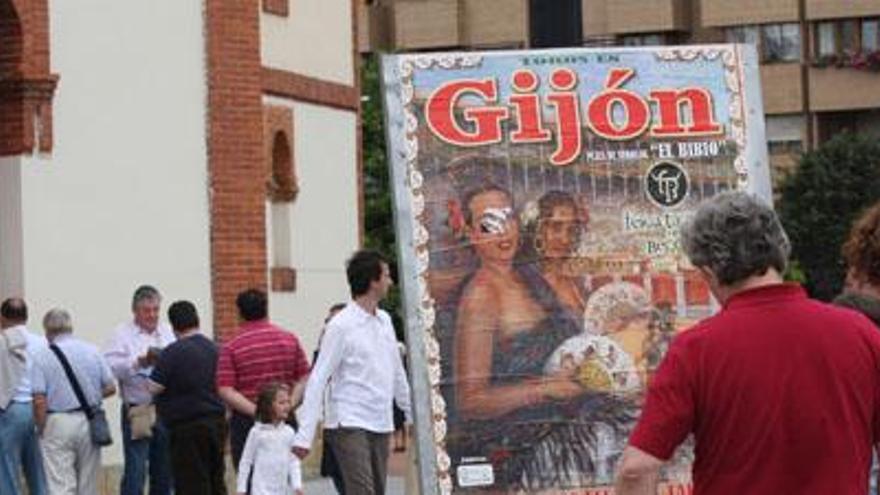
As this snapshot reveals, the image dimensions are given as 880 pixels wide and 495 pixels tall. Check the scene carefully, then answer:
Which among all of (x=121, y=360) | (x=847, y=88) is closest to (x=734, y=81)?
(x=121, y=360)

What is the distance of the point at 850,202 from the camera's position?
219 ft

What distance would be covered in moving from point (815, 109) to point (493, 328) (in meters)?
63.4

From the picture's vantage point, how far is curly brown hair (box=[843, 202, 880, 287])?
8.25m

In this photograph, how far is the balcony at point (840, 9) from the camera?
7169cm

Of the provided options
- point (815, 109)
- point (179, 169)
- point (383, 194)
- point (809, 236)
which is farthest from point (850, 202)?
→ point (179, 169)

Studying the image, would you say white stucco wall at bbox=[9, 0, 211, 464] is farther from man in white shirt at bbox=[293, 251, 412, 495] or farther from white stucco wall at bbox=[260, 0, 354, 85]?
man in white shirt at bbox=[293, 251, 412, 495]

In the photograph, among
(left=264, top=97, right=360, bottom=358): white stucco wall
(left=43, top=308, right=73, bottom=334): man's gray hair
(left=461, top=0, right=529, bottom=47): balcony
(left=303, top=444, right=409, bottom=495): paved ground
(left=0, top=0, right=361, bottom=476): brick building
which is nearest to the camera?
(left=43, top=308, right=73, bottom=334): man's gray hair

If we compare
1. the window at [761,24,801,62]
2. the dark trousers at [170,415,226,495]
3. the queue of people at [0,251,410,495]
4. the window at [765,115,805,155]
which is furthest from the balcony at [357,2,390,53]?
the dark trousers at [170,415,226,495]

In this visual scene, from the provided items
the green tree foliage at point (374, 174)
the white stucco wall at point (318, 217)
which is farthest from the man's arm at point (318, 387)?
the green tree foliage at point (374, 174)

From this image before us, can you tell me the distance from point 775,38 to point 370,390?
61005 mm

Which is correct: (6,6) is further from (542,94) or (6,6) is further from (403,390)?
(542,94)

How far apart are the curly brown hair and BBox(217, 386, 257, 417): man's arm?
7.90 metres

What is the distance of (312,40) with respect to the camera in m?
26.2

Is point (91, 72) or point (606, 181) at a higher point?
point (91, 72)
